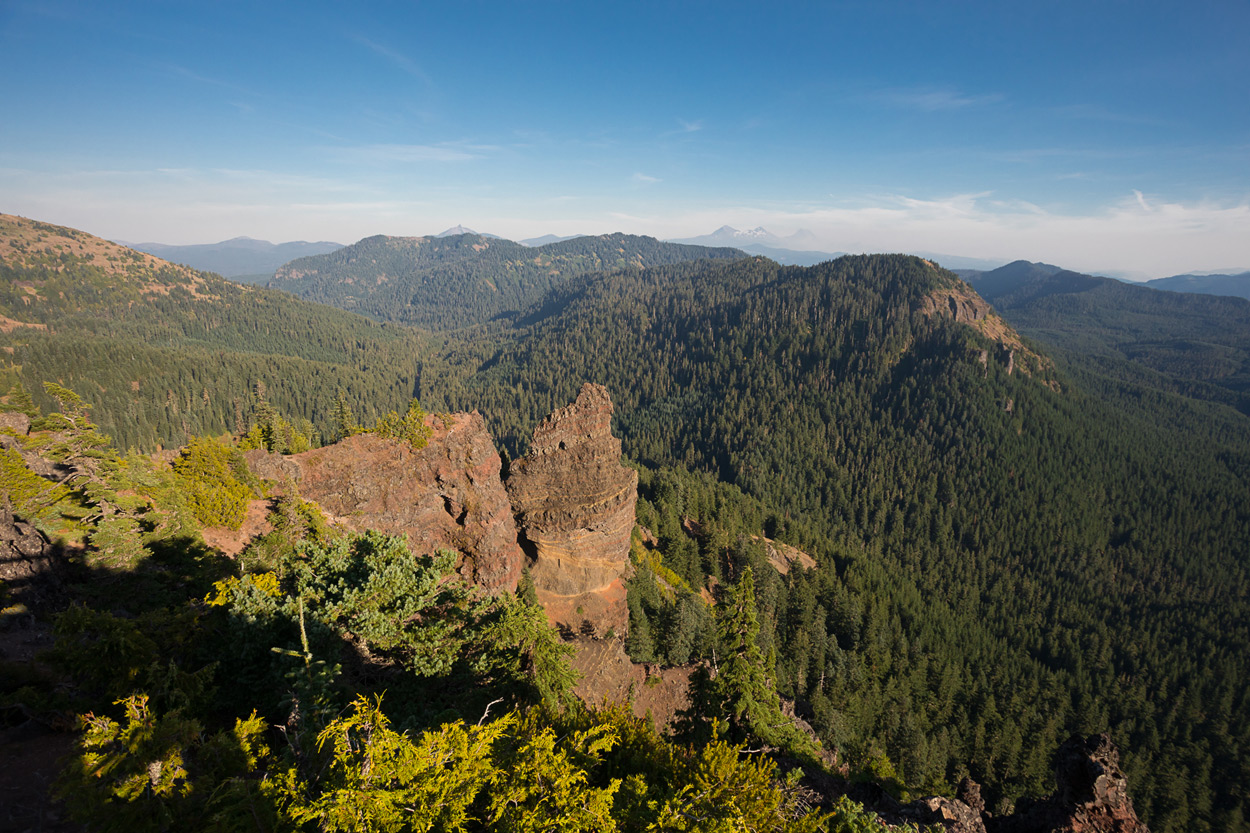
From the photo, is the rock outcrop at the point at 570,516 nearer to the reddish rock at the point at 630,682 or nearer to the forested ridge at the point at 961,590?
the forested ridge at the point at 961,590

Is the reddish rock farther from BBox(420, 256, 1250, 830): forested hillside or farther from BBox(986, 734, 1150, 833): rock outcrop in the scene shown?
BBox(420, 256, 1250, 830): forested hillside

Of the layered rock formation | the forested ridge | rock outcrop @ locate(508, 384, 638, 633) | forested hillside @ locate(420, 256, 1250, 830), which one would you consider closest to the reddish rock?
the forested ridge

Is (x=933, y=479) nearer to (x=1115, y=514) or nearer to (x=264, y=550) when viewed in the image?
(x=1115, y=514)

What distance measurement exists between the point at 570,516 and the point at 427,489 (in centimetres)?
1470

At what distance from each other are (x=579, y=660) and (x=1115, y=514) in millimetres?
226235

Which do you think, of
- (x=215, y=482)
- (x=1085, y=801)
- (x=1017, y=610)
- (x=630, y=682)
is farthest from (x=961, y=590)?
(x=215, y=482)

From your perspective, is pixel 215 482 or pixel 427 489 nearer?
pixel 215 482

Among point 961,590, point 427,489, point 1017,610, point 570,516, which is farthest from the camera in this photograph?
point 961,590

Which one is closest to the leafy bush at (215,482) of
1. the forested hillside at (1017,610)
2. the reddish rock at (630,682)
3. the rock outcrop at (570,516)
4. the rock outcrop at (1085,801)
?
the rock outcrop at (570,516)

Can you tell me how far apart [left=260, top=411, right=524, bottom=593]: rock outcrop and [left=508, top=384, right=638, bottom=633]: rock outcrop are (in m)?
3.73

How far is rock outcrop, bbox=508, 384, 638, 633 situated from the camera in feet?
168

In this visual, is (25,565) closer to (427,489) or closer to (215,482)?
(215,482)

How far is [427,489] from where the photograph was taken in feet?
145

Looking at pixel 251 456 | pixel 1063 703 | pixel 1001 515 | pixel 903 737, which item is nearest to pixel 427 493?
pixel 251 456
